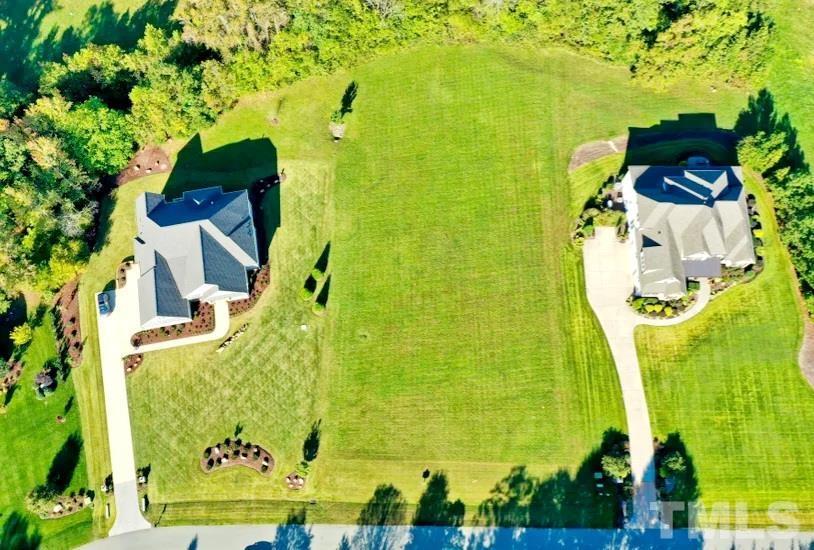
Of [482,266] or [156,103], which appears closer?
[482,266]

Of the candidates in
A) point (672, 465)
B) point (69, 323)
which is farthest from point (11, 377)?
point (672, 465)

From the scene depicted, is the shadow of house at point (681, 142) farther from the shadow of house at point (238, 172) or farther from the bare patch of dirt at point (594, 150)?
the shadow of house at point (238, 172)

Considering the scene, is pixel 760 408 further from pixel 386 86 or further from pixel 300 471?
pixel 386 86

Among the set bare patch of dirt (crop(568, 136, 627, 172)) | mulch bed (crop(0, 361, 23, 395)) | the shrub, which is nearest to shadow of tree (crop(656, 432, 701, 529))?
bare patch of dirt (crop(568, 136, 627, 172))

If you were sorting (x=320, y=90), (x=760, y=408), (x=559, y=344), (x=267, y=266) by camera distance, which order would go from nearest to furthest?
1. (x=760, y=408)
2. (x=559, y=344)
3. (x=267, y=266)
4. (x=320, y=90)

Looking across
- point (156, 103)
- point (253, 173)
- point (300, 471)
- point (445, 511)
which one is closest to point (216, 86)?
point (156, 103)

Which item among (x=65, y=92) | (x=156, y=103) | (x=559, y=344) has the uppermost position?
(x=65, y=92)

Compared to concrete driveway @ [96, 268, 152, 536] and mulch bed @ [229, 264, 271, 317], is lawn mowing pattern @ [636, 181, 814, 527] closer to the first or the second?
mulch bed @ [229, 264, 271, 317]
